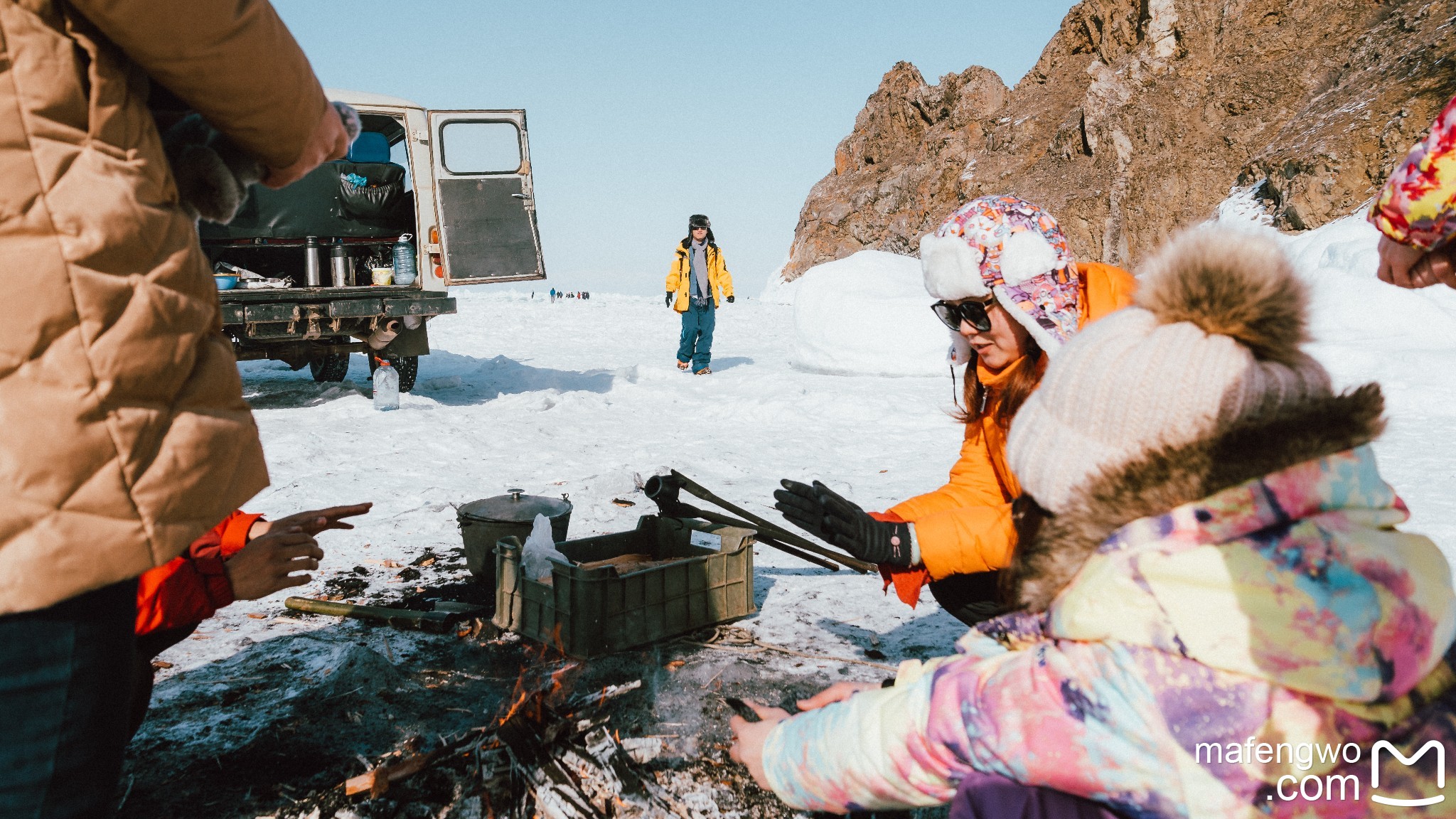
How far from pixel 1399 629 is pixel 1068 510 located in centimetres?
38

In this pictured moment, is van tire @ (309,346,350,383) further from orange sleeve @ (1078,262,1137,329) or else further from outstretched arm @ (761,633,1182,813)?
outstretched arm @ (761,633,1182,813)

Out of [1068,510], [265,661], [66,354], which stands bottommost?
[265,661]

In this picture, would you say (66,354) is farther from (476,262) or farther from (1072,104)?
(1072,104)

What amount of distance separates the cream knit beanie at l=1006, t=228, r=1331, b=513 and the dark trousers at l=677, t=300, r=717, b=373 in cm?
929

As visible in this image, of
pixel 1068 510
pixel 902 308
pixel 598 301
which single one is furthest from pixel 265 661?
pixel 598 301

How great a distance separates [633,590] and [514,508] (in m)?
0.85

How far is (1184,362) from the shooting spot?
1095 mm

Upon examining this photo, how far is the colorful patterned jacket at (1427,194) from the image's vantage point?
4.64ft

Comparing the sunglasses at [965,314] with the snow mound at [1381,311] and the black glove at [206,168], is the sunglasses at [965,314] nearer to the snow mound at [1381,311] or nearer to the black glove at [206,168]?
the black glove at [206,168]

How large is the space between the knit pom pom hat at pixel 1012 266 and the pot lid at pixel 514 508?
1784 mm

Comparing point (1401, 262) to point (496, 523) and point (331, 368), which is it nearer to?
point (496, 523)

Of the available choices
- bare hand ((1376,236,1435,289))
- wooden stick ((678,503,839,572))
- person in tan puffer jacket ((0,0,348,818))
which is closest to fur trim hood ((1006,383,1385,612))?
bare hand ((1376,236,1435,289))

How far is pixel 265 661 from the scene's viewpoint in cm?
281

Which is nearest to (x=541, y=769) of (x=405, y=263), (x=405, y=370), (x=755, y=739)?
(x=755, y=739)
